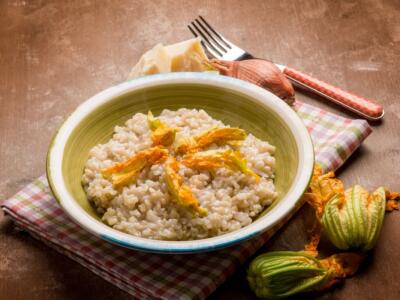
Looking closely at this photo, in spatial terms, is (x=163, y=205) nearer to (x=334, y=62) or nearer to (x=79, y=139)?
(x=79, y=139)

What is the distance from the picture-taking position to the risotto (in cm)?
188

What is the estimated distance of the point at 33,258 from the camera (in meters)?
2.08

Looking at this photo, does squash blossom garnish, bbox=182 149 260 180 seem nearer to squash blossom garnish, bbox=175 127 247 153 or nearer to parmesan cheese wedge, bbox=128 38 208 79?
squash blossom garnish, bbox=175 127 247 153

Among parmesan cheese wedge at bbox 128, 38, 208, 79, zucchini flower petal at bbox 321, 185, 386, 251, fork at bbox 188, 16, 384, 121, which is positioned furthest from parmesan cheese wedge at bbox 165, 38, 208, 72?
zucchini flower petal at bbox 321, 185, 386, 251

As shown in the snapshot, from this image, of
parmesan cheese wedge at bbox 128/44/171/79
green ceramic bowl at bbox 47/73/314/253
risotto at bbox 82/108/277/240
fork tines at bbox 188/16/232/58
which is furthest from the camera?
fork tines at bbox 188/16/232/58

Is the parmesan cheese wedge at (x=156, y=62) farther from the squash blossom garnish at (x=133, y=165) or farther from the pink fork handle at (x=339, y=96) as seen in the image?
the squash blossom garnish at (x=133, y=165)

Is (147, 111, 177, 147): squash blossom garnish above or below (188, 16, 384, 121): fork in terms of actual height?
above

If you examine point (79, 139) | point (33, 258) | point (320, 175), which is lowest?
point (33, 258)

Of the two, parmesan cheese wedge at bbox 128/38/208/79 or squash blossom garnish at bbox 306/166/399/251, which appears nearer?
squash blossom garnish at bbox 306/166/399/251

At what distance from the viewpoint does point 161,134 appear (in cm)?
204

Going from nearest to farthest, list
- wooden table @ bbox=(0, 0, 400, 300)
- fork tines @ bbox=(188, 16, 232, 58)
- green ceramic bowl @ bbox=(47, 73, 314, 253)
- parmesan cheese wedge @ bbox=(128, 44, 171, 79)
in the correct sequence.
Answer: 1. green ceramic bowl @ bbox=(47, 73, 314, 253)
2. wooden table @ bbox=(0, 0, 400, 300)
3. parmesan cheese wedge @ bbox=(128, 44, 171, 79)
4. fork tines @ bbox=(188, 16, 232, 58)

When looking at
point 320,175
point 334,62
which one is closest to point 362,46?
point 334,62

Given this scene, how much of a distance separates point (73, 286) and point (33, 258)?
7.9 inches

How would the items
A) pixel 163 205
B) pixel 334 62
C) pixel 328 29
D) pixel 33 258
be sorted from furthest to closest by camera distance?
pixel 328 29
pixel 334 62
pixel 33 258
pixel 163 205
